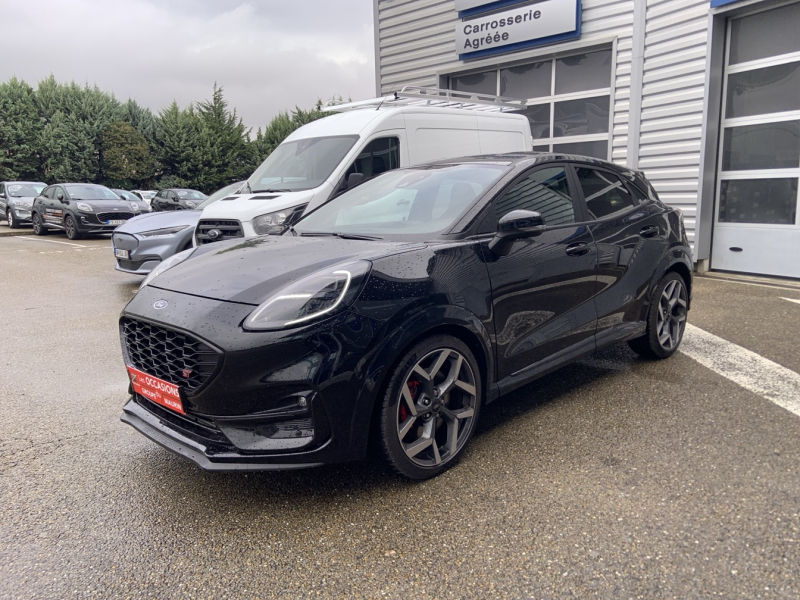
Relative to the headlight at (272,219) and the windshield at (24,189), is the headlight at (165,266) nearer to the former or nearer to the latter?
the headlight at (272,219)

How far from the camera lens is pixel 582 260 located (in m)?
3.57

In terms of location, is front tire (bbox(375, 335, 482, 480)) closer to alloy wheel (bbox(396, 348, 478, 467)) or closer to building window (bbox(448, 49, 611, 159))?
alloy wheel (bbox(396, 348, 478, 467))

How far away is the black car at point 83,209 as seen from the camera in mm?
15164

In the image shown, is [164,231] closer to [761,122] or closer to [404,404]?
[404,404]

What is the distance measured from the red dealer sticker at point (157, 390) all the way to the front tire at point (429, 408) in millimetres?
873

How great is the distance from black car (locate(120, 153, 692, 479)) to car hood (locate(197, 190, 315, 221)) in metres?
2.60

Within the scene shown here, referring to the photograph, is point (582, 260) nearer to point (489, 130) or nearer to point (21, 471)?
point (21, 471)

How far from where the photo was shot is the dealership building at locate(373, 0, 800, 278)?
306 inches

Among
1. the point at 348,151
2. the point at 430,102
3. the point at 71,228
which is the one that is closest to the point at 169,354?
the point at 348,151

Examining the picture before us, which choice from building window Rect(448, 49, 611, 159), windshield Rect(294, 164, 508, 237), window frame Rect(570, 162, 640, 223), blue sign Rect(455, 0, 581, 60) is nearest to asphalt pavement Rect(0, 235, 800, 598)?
window frame Rect(570, 162, 640, 223)

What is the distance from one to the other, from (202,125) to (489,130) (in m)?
38.8

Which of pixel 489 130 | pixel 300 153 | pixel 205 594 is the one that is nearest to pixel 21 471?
pixel 205 594

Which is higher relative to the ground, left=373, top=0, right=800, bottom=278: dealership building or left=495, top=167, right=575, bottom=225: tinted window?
left=373, top=0, right=800, bottom=278: dealership building

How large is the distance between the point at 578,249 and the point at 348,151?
3.95 metres
